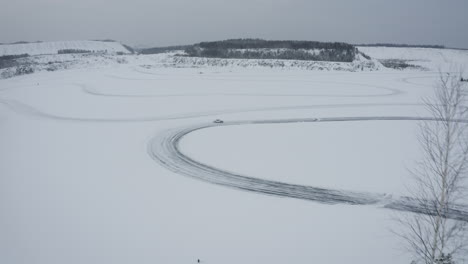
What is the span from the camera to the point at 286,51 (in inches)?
4158

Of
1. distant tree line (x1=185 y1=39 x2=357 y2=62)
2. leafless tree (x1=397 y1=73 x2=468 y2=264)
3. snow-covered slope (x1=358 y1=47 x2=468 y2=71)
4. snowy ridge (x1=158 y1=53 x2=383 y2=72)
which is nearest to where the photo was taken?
leafless tree (x1=397 y1=73 x2=468 y2=264)

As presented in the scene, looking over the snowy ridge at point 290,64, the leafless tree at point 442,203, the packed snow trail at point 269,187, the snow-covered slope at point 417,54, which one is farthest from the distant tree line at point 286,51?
the leafless tree at point 442,203

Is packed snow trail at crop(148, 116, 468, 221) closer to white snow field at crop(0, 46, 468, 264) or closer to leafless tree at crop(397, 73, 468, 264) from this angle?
white snow field at crop(0, 46, 468, 264)

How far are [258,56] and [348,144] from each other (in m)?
82.6

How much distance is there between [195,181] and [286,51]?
94.5m

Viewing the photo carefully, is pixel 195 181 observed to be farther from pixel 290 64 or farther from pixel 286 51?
pixel 286 51

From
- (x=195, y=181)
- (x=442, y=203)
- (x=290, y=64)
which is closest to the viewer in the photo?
(x=442, y=203)

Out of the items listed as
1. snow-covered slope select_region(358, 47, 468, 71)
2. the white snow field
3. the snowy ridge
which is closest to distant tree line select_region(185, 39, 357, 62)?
the snowy ridge

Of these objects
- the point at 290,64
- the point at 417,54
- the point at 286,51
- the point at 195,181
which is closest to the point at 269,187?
the point at 195,181

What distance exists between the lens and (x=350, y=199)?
1549 cm

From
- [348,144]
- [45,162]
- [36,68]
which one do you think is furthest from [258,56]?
[45,162]

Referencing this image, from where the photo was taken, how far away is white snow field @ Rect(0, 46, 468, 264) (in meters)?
12.0

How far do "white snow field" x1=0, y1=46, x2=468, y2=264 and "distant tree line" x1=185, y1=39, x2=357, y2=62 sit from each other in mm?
64039

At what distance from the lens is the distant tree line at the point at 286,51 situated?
327ft
